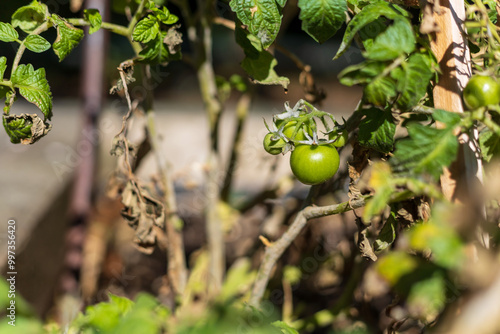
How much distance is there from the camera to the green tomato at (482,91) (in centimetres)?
51

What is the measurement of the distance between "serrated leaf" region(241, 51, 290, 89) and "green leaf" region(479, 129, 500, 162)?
30 centimetres

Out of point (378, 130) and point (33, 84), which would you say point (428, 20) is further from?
point (33, 84)

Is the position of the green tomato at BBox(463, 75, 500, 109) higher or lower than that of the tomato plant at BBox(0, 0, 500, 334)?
higher

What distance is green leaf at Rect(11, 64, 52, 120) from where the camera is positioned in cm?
65

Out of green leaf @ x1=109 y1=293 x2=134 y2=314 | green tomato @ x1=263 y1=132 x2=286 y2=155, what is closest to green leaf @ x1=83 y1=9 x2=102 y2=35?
green tomato @ x1=263 y1=132 x2=286 y2=155

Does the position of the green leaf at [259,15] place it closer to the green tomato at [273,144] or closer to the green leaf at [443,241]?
the green tomato at [273,144]

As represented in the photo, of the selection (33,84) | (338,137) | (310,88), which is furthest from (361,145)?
(33,84)

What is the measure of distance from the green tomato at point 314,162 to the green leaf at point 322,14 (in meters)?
0.16

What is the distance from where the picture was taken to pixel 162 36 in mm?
709

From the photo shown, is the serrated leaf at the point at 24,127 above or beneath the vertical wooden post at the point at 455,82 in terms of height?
beneath

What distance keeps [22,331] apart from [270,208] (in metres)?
0.88

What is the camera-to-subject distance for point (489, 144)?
606mm

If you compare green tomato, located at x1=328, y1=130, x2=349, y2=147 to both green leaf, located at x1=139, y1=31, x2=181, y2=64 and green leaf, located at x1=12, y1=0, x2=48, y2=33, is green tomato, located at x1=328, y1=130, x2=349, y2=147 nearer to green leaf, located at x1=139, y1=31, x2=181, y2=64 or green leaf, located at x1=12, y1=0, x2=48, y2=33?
green leaf, located at x1=139, y1=31, x2=181, y2=64

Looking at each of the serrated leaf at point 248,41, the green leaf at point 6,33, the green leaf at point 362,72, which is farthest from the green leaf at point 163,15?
the green leaf at point 362,72
